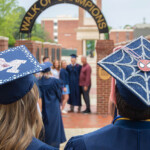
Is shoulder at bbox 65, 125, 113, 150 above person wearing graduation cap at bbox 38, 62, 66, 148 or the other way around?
above

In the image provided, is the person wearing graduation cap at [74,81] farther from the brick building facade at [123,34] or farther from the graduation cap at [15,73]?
the brick building facade at [123,34]

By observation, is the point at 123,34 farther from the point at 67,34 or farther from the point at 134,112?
the point at 134,112

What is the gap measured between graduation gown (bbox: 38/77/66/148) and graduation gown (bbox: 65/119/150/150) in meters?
3.44

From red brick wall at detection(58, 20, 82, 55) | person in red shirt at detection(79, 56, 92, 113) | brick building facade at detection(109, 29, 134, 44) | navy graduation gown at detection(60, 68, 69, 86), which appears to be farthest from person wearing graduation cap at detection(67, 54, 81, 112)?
red brick wall at detection(58, 20, 82, 55)

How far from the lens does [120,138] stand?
5.39ft

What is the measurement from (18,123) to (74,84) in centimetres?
756

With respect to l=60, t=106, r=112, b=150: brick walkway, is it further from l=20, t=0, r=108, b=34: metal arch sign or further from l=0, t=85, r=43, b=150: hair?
l=0, t=85, r=43, b=150: hair

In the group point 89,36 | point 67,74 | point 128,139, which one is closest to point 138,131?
point 128,139

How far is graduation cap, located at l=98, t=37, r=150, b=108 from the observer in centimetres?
157

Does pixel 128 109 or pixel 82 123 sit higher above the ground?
pixel 128 109

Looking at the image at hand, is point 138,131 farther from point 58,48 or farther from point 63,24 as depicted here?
point 63,24

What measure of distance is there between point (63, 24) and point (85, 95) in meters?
72.2

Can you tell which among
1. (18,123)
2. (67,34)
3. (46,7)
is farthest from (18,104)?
(67,34)

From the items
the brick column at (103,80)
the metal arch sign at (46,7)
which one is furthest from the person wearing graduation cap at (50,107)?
the metal arch sign at (46,7)
